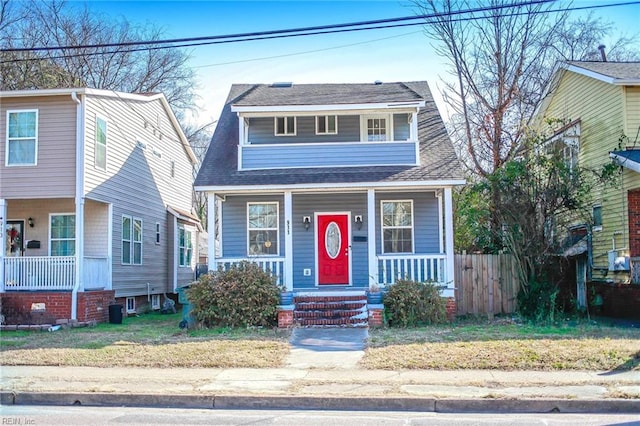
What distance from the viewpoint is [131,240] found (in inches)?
800

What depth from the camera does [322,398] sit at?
26.4 ft

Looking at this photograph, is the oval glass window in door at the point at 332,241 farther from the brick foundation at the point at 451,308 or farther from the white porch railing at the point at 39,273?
the white porch railing at the point at 39,273

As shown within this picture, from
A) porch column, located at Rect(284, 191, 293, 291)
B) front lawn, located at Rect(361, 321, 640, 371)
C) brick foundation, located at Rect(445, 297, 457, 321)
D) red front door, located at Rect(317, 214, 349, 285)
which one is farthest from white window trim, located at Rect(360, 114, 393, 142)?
front lawn, located at Rect(361, 321, 640, 371)

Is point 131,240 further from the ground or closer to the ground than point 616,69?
closer to the ground

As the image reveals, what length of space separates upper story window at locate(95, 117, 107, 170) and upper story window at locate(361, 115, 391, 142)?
7.77 metres

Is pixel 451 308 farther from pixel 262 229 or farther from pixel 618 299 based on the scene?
pixel 262 229

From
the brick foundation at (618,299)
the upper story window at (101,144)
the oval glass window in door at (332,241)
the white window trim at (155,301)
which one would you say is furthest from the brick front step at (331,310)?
the white window trim at (155,301)

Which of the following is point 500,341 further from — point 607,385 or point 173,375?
point 173,375

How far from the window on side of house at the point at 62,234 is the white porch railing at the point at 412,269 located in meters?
9.46

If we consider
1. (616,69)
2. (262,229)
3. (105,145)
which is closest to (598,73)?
(616,69)

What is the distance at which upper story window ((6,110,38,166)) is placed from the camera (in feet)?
55.8

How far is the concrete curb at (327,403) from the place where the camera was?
25.3 ft

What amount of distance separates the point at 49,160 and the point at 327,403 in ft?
40.5

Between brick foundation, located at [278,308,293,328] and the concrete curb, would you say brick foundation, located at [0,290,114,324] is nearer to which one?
brick foundation, located at [278,308,293,328]
